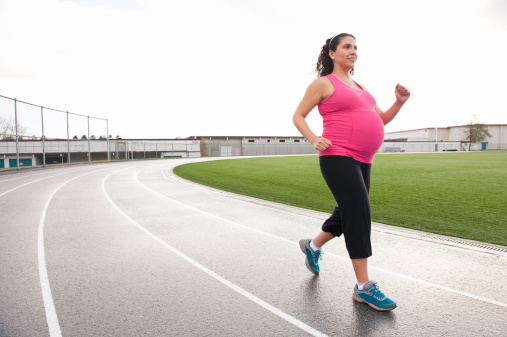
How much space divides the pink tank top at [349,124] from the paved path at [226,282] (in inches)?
55.0

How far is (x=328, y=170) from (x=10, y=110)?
2457 cm

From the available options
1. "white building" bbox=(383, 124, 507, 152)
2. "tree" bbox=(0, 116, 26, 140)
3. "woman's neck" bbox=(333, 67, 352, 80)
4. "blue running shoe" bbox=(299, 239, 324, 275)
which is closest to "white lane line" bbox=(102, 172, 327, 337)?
"blue running shoe" bbox=(299, 239, 324, 275)

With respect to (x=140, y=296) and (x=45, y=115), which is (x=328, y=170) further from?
(x=45, y=115)

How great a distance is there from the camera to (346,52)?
2.99 metres

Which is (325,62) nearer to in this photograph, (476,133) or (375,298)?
(375,298)

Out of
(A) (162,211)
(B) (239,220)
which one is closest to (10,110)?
(A) (162,211)

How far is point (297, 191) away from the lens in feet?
36.3

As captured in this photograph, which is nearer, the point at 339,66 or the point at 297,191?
the point at 339,66

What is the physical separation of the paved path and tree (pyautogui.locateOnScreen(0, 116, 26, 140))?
17760mm

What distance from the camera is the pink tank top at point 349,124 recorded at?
112 inches

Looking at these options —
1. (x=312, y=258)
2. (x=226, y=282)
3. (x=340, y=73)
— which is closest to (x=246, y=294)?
(x=226, y=282)

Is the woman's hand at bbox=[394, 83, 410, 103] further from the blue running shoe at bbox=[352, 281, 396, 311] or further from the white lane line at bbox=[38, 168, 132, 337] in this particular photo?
the white lane line at bbox=[38, 168, 132, 337]

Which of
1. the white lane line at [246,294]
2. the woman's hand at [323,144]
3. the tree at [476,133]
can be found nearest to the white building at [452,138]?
the tree at [476,133]

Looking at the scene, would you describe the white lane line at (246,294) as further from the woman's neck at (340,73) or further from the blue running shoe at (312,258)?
the woman's neck at (340,73)
